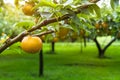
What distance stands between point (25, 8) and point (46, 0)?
26 centimetres

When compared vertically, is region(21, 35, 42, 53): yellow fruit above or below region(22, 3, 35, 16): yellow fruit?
below

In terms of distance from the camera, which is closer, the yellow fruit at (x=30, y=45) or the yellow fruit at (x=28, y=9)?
the yellow fruit at (x=30, y=45)

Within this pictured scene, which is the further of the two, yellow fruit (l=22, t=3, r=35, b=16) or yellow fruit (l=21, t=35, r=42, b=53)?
yellow fruit (l=22, t=3, r=35, b=16)

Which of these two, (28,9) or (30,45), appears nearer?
(30,45)

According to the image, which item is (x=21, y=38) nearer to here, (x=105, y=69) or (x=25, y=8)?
(x=25, y=8)

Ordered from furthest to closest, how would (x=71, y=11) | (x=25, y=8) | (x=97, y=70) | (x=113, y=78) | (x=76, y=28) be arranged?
(x=97, y=70), (x=113, y=78), (x=25, y=8), (x=76, y=28), (x=71, y=11)

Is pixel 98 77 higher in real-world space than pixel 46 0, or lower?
lower

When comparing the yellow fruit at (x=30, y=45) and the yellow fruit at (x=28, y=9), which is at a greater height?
the yellow fruit at (x=28, y=9)

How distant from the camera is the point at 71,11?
3.76 feet

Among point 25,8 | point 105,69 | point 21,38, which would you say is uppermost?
point 25,8

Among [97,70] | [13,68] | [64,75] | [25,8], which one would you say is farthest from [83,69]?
[25,8]

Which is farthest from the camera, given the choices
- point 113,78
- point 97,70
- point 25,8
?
point 97,70

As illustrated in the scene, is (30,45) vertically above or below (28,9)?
below

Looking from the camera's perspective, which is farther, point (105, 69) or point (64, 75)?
point (105, 69)
